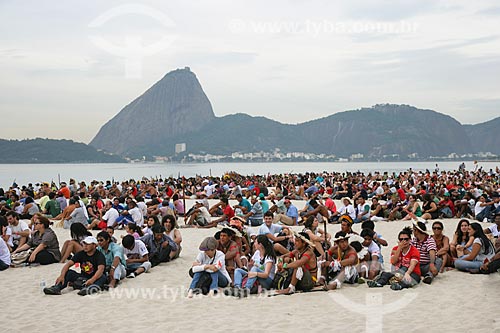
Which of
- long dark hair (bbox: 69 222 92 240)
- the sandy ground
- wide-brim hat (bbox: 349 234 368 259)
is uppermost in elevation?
long dark hair (bbox: 69 222 92 240)

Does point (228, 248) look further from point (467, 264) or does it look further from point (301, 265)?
point (467, 264)

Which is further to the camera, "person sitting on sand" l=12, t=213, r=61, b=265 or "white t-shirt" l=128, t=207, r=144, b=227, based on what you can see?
"white t-shirt" l=128, t=207, r=144, b=227

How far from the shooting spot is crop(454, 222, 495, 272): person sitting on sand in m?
8.59

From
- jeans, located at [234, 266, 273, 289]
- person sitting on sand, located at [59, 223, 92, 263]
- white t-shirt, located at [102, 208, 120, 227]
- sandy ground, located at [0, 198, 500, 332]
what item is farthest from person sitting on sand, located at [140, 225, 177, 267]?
white t-shirt, located at [102, 208, 120, 227]

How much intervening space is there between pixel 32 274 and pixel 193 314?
3801mm

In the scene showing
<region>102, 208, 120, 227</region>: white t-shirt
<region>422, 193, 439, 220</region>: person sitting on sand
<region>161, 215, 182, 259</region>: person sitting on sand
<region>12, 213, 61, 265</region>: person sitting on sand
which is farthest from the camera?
<region>422, 193, 439, 220</region>: person sitting on sand

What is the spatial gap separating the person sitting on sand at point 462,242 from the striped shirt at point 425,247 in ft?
2.60

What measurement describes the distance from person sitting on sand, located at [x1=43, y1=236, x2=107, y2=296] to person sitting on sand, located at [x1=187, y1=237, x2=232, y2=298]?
1.38m

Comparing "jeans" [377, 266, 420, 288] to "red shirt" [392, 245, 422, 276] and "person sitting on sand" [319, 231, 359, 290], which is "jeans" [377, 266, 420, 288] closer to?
"red shirt" [392, 245, 422, 276]

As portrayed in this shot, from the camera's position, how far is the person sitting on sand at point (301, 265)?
7684 mm

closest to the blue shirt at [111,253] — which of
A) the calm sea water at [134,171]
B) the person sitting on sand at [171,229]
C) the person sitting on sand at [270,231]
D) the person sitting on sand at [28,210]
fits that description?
the person sitting on sand at [171,229]

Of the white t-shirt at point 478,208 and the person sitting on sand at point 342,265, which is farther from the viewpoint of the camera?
the white t-shirt at point 478,208

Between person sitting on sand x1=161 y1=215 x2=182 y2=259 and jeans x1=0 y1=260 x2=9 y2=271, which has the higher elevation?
person sitting on sand x1=161 y1=215 x2=182 y2=259

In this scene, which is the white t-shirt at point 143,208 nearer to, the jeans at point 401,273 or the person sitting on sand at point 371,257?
the person sitting on sand at point 371,257
